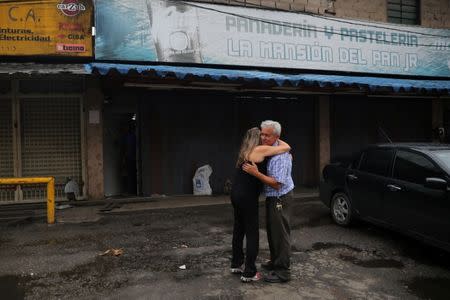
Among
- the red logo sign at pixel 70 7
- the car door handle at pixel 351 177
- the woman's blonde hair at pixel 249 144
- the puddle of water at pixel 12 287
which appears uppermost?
the red logo sign at pixel 70 7

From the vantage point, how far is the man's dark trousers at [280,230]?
4953mm

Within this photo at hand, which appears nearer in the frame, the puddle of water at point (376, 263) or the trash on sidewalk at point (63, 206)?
the puddle of water at point (376, 263)

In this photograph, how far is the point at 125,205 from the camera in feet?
32.3

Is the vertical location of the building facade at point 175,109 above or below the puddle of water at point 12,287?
above

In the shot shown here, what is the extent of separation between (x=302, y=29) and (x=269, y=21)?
1021 mm

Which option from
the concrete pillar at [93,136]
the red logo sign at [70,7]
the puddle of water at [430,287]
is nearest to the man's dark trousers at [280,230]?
the puddle of water at [430,287]

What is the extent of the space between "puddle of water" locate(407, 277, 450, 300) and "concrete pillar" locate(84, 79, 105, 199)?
291 inches

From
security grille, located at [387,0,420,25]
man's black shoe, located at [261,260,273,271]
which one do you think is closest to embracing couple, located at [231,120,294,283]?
man's black shoe, located at [261,260,273,271]

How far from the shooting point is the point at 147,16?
398 inches

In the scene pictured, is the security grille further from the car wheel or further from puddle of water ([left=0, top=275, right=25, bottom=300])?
puddle of water ([left=0, top=275, right=25, bottom=300])

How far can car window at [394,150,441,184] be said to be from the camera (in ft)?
19.1

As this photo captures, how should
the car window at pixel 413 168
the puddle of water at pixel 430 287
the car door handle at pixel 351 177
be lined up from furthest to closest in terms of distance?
the car door handle at pixel 351 177 < the car window at pixel 413 168 < the puddle of water at pixel 430 287

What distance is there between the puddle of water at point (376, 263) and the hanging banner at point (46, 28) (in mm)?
7141

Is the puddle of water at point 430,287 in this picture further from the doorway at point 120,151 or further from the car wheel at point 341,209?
→ the doorway at point 120,151
